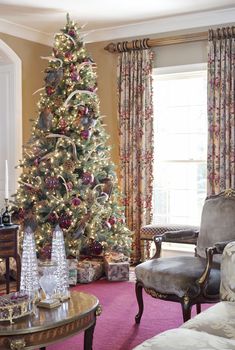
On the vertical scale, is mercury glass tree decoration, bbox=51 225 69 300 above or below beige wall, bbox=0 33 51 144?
below

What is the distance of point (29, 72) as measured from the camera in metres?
6.64

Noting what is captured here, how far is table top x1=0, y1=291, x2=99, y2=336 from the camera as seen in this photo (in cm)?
255

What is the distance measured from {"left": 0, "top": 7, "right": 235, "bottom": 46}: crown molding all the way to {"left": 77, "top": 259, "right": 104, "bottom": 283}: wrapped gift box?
2.53 meters

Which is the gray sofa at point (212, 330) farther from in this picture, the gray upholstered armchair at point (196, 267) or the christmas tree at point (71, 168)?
the christmas tree at point (71, 168)

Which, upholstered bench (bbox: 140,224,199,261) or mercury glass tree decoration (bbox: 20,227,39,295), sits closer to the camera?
mercury glass tree decoration (bbox: 20,227,39,295)

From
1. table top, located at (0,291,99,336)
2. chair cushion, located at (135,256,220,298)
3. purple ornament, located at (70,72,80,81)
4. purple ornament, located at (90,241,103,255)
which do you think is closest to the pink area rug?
chair cushion, located at (135,256,220,298)

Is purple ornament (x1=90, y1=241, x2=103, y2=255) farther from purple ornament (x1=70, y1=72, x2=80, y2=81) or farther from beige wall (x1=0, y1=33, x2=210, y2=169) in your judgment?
purple ornament (x1=70, y1=72, x2=80, y2=81)

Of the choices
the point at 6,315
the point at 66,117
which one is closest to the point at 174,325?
the point at 6,315

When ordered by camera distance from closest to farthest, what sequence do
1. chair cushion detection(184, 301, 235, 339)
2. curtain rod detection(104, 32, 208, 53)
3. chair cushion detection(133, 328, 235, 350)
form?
chair cushion detection(133, 328, 235, 350)
chair cushion detection(184, 301, 235, 339)
curtain rod detection(104, 32, 208, 53)

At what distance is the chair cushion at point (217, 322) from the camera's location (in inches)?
96.1

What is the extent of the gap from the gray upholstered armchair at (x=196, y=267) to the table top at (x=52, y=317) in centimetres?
81

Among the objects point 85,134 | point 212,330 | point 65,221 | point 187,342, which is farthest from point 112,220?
point 187,342

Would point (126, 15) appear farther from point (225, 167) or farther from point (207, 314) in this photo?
point (207, 314)

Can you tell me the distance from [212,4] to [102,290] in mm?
3148
